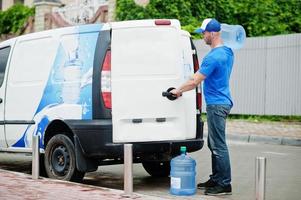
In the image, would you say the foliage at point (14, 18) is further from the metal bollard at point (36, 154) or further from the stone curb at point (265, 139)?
the metal bollard at point (36, 154)

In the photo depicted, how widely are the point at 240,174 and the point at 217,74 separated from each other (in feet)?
7.84

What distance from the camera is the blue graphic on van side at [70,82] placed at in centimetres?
729

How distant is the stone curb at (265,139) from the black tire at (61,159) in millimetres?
6913

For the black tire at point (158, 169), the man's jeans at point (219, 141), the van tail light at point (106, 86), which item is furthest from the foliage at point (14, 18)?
the man's jeans at point (219, 141)

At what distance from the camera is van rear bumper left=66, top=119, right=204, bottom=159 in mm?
7086

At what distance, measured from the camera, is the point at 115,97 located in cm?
713

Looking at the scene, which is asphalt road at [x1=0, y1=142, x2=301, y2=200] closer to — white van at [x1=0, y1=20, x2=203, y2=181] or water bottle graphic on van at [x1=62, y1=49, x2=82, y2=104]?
white van at [x1=0, y1=20, x2=203, y2=181]

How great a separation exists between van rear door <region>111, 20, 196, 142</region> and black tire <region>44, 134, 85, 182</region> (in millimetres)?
698

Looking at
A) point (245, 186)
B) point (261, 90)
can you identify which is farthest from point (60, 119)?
point (261, 90)

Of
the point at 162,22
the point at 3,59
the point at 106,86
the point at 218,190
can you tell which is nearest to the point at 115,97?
the point at 106,86

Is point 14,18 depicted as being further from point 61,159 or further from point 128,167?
point 128,167

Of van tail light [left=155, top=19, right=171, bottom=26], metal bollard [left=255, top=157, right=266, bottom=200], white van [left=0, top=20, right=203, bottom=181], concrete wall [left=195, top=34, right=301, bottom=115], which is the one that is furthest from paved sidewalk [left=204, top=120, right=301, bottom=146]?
metal bollard [left=255, top=157, right=266, bottom=200]

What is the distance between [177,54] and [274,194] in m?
2.04

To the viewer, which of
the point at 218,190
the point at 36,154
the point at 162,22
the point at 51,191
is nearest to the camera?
the point at 51,191
